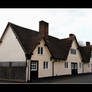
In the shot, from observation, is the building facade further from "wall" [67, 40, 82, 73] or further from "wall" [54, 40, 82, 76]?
"wall" [67, 40, 82, 73]

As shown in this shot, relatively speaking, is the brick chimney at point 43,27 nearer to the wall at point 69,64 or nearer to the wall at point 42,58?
the wall at point 42,58

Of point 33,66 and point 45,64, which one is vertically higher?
point 45,64

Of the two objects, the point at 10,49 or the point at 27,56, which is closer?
the point at 27,56

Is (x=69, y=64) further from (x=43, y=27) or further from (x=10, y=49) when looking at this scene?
(x=10, y=49)

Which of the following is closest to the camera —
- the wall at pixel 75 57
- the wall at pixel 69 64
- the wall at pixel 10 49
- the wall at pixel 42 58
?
the wall at pixel 10 49

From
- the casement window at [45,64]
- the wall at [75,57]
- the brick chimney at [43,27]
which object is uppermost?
the brick chimney at [43,27]

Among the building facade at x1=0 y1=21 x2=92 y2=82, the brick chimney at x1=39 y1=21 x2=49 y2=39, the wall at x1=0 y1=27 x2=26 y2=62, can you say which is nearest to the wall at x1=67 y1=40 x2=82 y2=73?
the building facade at x1=0 y1=21 x2=92 y2=82

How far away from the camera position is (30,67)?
17938 millimetres

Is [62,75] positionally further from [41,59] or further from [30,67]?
[30,67]

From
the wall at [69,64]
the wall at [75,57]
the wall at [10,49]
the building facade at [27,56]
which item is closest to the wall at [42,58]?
the building facade at [27,56]

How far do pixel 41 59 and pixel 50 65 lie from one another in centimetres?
207

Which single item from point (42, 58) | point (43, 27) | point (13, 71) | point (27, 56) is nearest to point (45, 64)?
point (42, 58)

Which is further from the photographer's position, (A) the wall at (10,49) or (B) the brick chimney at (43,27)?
(B) the brick chimney at (43,27)
